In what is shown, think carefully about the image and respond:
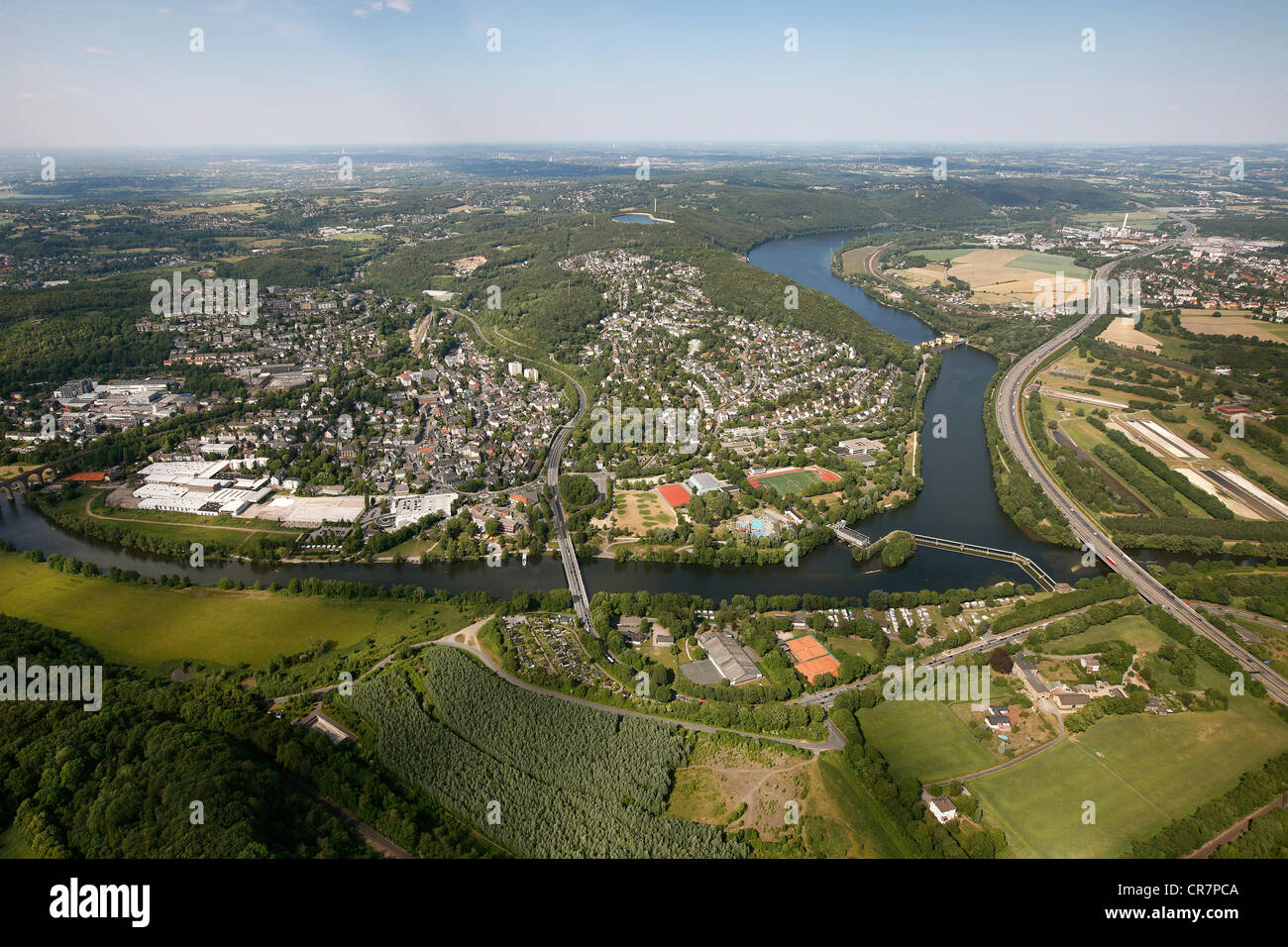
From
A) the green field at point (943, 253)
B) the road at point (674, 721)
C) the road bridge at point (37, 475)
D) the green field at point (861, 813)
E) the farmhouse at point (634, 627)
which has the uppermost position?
the green field at point (943, 253)

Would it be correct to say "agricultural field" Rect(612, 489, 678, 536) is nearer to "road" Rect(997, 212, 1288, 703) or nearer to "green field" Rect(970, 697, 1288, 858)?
"green field" Rect(970, 697, 1288, 858)

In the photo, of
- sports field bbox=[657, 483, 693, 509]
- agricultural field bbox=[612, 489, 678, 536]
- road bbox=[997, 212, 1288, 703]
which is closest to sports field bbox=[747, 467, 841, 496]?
sports field bbox=[657, 483, 693, 509]

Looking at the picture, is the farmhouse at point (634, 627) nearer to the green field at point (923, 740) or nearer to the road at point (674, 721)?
the road at point (674, 721)

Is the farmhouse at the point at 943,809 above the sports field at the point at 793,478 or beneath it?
beneath

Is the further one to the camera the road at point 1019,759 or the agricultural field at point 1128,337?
the agricultural field at point 1128,337

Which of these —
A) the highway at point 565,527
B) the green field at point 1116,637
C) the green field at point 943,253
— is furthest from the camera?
the green field at point 943,253

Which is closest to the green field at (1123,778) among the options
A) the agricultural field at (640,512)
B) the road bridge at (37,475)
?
the agricultural field at (640,512)

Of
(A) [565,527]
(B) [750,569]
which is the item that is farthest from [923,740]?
(A) [565,527]

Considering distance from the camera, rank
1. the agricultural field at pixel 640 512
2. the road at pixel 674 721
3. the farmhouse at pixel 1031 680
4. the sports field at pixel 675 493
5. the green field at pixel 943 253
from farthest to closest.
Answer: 1. the green field at pixel 943 253
2. the sports field at pixel 675 493
3. the agricultural field at pixel 640 512
4. the farmhouse at pixel 1031 680
5. the road at pixel 674 721
